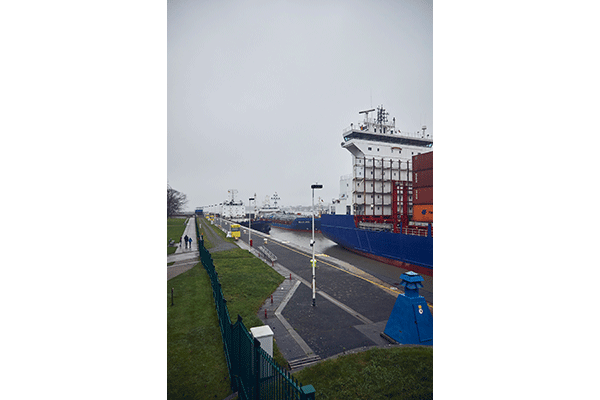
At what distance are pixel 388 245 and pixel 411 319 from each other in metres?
14.7

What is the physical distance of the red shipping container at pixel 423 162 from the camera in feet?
71.2

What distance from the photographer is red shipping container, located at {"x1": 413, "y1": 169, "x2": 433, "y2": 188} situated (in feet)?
69.6

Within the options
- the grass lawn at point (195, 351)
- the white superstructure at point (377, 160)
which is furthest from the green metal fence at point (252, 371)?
the white superstructure at point (377, 160)

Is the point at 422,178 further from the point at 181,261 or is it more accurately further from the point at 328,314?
the point at 181,261

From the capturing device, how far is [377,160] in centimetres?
3016

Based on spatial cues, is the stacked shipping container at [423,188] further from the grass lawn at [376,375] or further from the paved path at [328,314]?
the grass lawn at [376,375]
